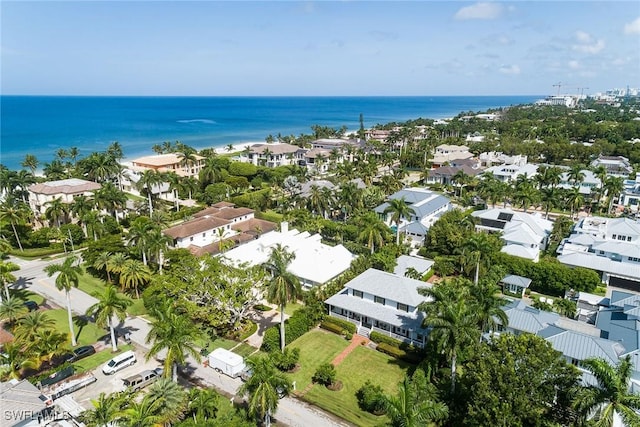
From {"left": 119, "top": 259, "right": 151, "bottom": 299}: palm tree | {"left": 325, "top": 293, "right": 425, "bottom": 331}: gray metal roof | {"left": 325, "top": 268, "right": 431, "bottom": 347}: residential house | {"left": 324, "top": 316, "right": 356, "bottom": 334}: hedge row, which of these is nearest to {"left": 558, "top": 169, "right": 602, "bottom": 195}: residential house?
{"left": 325, "top": 268, "right": 431, "bottom": 347}: residential house

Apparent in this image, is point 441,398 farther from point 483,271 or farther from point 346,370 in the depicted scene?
point 483,271

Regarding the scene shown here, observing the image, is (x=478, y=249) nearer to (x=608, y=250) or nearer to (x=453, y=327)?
(x=453, y=327)

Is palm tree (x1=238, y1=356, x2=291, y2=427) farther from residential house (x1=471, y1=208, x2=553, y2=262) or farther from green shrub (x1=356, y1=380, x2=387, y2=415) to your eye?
residential house (x1=471, y1=208, x2=553, y2=262)

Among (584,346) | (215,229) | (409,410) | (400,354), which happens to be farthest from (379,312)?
(215,229)

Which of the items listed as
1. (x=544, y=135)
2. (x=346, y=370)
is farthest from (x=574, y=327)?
(x=544, y=135)

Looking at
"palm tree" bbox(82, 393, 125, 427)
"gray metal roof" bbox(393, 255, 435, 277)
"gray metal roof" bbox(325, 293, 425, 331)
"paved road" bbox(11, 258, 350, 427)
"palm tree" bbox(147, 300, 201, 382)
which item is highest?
"palm tree" bbox(147, 300, 201, 382)

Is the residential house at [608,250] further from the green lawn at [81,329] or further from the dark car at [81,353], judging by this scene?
the green lawn at [81,329]

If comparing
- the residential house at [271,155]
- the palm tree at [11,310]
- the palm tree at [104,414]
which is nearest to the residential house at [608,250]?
the palm tree at [104,414]
